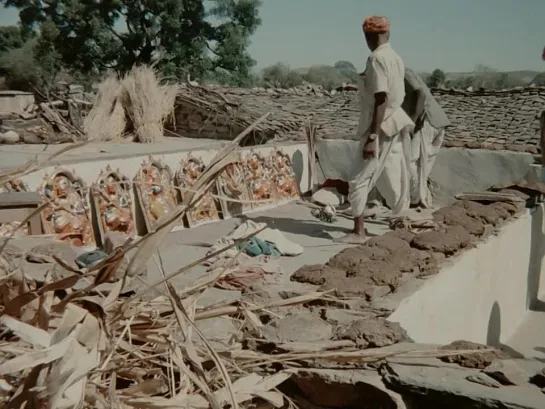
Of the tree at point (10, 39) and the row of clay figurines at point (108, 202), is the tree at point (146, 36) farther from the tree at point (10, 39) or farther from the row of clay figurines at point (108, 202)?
the row of clay figurines at point (108, 202)

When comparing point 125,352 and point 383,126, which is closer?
point 125,352

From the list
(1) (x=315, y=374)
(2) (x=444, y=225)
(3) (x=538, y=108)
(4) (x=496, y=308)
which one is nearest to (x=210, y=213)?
(2) (x=444, y=225)

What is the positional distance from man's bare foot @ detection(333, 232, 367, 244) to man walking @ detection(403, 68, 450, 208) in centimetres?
139

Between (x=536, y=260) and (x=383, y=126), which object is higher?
(x=383, y=126)

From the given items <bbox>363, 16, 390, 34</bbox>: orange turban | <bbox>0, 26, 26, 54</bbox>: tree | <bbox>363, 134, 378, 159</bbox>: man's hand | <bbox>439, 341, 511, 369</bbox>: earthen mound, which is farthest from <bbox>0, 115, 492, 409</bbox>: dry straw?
<bbox>0, 26, 26, 54</bbox>: tree

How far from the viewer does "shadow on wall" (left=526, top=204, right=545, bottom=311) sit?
618cm

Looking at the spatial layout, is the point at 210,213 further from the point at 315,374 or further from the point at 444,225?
the point at 315,374

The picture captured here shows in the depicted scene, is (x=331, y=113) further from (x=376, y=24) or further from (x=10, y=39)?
(x=10, y=39)

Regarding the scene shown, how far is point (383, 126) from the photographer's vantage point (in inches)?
204

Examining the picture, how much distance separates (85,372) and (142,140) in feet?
24.9

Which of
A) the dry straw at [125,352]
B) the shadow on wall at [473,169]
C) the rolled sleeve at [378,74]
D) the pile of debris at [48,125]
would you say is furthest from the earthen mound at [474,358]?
the pile of debris at [48,125]

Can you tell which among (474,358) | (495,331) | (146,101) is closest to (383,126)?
(495,331)

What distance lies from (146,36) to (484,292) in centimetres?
2097

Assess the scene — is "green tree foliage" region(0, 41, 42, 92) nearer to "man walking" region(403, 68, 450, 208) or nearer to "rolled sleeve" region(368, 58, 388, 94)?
"man walking" region(403, 68, 450, 208)
